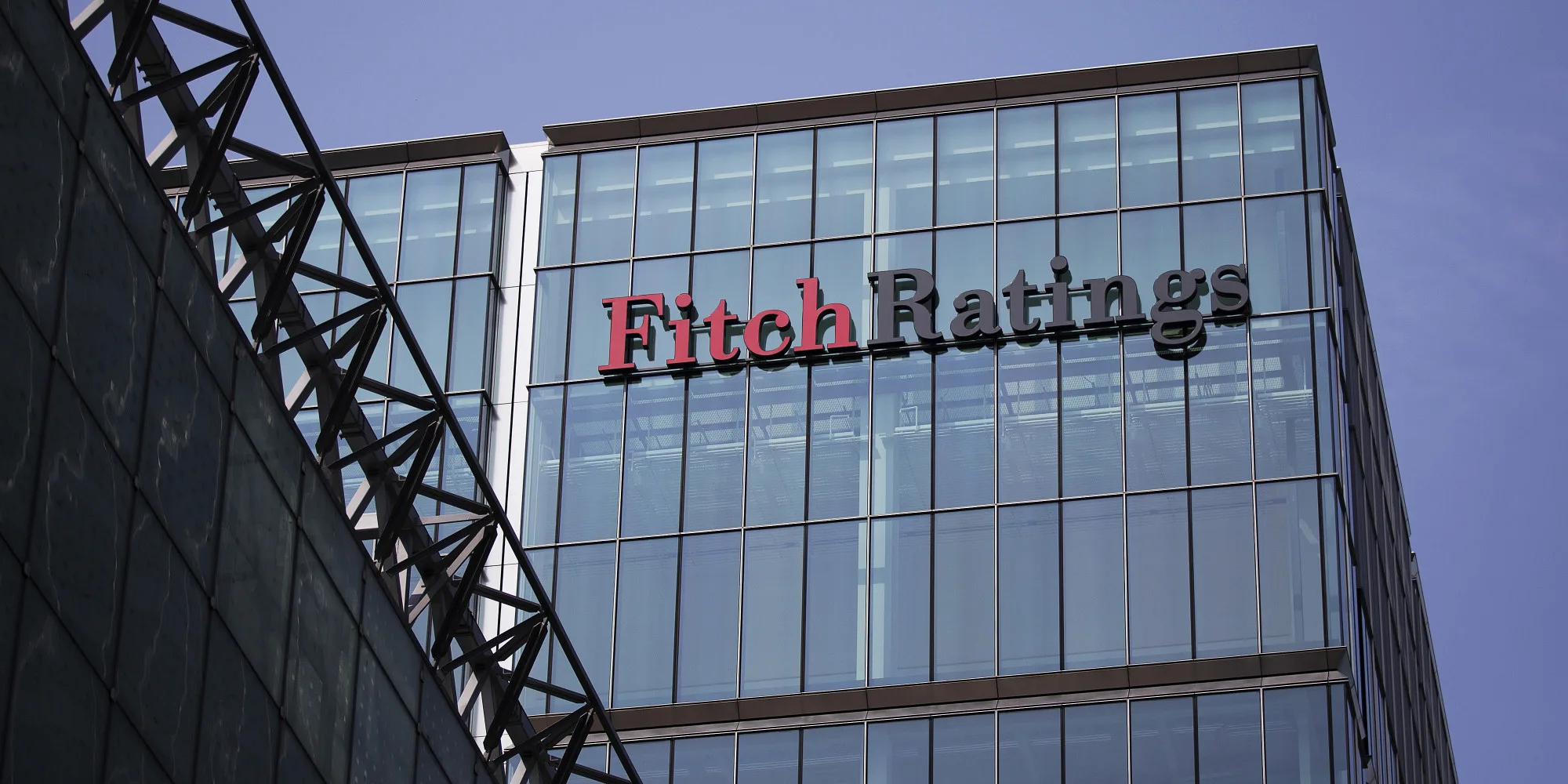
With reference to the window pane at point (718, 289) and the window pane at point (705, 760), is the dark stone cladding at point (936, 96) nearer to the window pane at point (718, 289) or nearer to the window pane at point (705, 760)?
the window pane at point (718, 289)

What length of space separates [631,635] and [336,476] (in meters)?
21.6

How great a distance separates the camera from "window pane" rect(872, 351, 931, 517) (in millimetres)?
47062

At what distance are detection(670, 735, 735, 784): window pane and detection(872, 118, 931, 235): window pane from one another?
1081 centimetres

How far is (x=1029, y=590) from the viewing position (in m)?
45.7

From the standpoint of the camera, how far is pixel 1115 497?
4591cm

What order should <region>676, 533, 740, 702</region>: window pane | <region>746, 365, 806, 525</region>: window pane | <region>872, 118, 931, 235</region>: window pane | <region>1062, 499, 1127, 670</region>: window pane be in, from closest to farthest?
<region>1062, 499, 1127, 670</region>: window pane, <region>676, 533, 740, 702</region>: window pane, <region>746, 365, 806, 525</region>: window pane, <region>872, 118, 931, 235</region>: window pane

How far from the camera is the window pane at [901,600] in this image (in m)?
45.9

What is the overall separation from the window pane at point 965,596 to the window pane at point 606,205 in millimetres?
9470

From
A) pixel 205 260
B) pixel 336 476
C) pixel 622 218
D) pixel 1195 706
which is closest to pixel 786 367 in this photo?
pixel 622 218

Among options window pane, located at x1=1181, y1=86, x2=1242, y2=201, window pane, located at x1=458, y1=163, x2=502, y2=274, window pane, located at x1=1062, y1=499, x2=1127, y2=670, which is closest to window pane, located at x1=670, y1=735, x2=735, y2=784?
window pane, located at x1=1062, y1=499, x2=1127, y2=670

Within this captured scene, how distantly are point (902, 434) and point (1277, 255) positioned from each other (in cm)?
793

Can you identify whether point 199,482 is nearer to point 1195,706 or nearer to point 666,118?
point 1195,706

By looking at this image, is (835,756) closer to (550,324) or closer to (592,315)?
(592,315)

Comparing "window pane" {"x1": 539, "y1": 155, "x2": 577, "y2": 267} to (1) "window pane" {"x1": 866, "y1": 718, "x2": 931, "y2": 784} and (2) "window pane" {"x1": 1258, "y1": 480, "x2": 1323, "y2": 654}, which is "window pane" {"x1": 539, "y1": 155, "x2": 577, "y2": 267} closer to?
(1) "window pane" {"x1": 866, "y1": 718, "x2": 931, "y2": 784}
